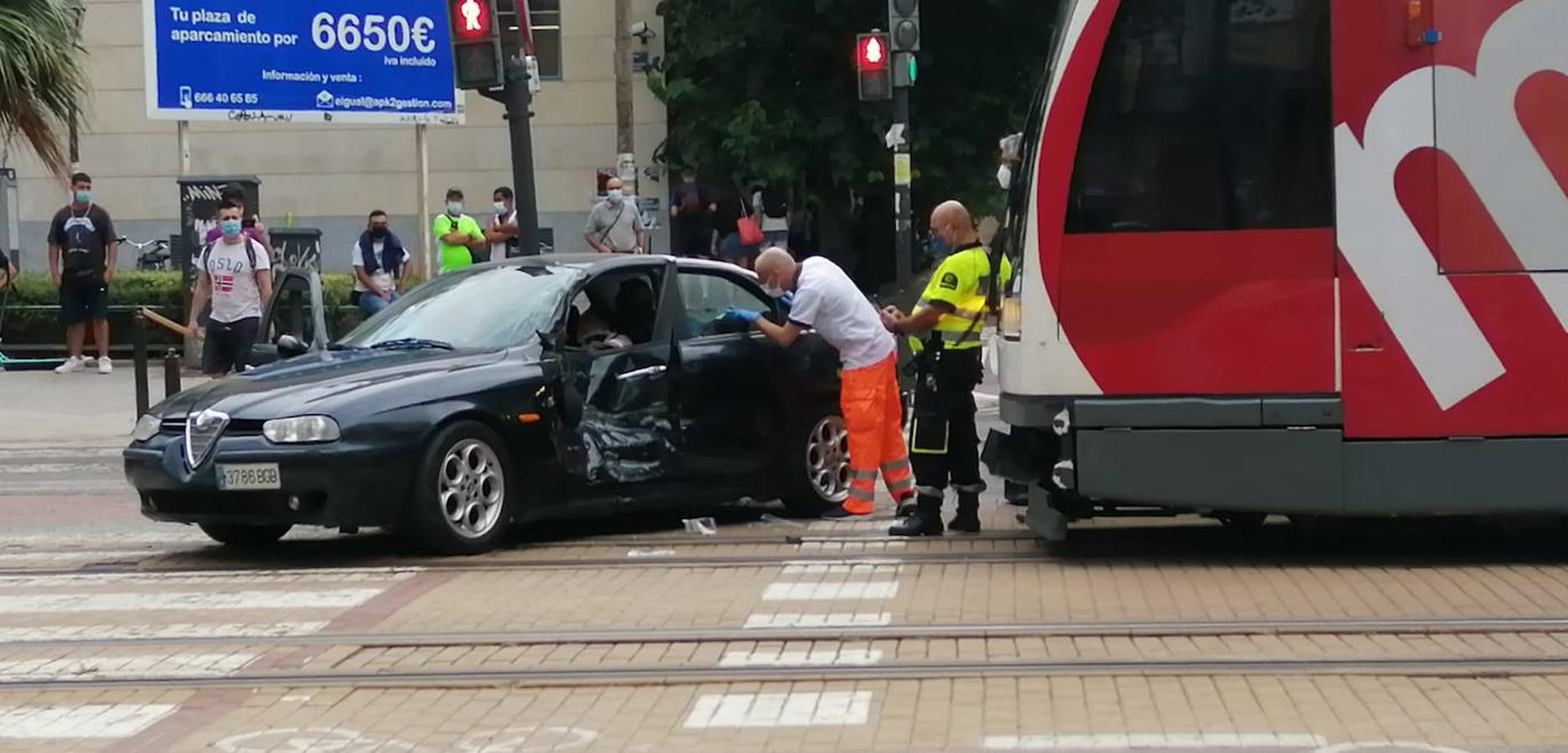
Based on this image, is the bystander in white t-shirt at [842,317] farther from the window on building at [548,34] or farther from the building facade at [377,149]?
the window on building at [548,34]

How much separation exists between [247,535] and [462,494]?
156 cm

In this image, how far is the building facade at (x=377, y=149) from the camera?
34500 mm

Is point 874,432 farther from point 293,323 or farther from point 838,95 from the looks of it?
point 838,95

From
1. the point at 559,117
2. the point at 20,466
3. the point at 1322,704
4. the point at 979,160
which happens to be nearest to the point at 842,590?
the point at 1322,704

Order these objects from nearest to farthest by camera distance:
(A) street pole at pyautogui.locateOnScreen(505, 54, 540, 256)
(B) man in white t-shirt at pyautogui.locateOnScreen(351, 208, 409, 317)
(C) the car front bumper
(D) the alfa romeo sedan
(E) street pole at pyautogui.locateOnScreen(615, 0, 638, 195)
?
(C) the car front bumper → (D) the alfa romeo sedan → (A) street pole at pyautogui.locateOnScreen(505, 54, 540, 256) → (B) man in white t-shirt at pyautogui.locateOnScreen(351, 208, 409, 317) → (E) street pole at pyautogui.locateOnScreen(615, 0, 638, 195)

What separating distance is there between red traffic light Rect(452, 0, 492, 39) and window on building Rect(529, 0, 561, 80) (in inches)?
768

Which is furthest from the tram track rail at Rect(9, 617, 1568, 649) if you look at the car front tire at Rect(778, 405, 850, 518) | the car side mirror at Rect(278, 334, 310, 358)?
the car front tire at Rect(778, 405, 850, 518)

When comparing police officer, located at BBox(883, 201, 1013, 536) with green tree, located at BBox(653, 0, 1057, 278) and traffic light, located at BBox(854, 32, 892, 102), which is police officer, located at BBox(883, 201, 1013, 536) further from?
green tree, located at BBox(653, 0, 1057, 278)

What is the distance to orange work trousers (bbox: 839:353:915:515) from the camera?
38.4 feet

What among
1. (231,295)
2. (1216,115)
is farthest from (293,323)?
(1216,115)

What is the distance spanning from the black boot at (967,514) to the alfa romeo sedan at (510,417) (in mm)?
1192

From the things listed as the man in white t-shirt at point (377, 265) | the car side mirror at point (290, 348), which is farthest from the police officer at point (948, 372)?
the man in white t-shirt at point (377, 265)

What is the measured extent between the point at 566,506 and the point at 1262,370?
3546mm

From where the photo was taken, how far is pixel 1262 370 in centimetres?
971
